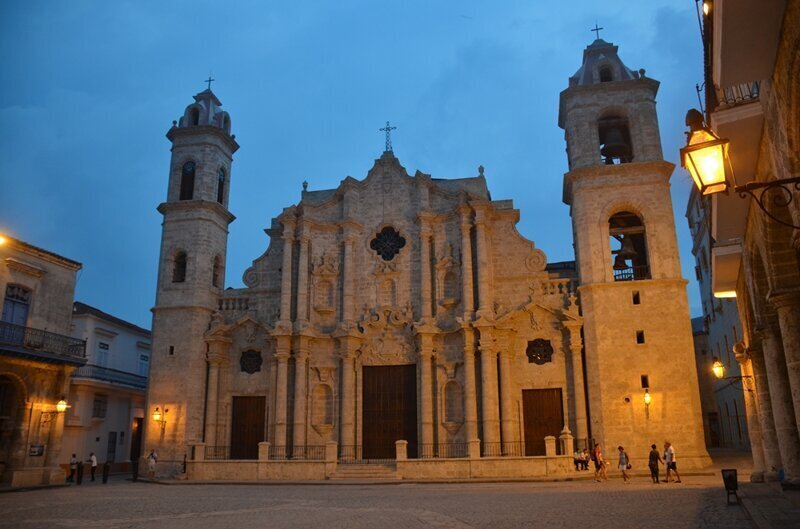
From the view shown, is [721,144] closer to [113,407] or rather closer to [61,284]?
[61,284]

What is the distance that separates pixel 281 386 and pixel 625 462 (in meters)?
14.2

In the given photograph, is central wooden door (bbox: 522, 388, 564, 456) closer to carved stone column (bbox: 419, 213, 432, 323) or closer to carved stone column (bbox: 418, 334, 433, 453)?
carved stone column (bbox: 418, 334, 433, 453)

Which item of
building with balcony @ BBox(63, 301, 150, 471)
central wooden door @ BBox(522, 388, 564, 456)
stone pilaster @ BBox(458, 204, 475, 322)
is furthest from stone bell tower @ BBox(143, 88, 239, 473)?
central wooden door @ BBox(522, 388, 564, 456)

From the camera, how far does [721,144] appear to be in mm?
6152

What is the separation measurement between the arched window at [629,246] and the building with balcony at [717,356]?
2.68 metres

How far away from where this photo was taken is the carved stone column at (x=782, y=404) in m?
13.6

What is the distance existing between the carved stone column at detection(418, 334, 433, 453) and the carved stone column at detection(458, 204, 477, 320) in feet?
6.58

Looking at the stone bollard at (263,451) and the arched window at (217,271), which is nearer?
the stone bollard at (263,451)

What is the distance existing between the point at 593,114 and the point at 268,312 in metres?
16.9

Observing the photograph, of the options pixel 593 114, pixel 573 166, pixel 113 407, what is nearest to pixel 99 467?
pixel 113 407

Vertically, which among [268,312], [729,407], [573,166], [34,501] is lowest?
[34,501]

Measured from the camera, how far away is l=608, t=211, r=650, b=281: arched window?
87.6 feet

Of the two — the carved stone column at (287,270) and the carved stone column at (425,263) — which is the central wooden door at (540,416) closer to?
the carved stone column at (425,263)

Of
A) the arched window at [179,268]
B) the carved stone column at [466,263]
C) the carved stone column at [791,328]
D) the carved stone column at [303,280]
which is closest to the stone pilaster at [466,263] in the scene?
the carved stone column at [466,263]
